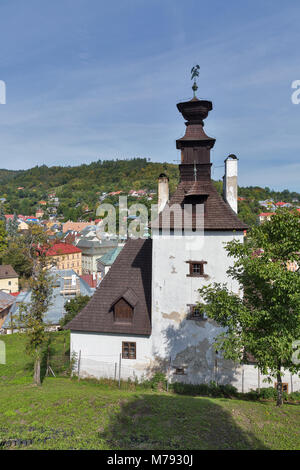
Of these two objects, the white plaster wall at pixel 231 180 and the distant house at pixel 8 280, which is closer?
the white plaster wall at pixel 231 180

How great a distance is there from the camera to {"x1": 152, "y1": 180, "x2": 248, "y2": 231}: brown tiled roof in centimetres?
1778

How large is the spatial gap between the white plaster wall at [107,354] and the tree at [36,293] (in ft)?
8.62

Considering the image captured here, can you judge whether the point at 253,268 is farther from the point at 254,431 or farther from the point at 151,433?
the point at 151,433

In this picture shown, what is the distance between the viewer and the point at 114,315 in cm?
1884

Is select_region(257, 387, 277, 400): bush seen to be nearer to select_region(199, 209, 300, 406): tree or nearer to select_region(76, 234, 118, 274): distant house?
select_region(199, 209, 300, 406): tree

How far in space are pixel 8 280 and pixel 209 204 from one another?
49.5 m

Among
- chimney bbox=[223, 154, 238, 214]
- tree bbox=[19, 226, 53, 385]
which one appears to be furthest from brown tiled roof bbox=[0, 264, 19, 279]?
chimney bbox=[223, 154, 238, 214]

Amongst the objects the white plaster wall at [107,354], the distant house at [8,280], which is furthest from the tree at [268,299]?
the distant house at [8,280]

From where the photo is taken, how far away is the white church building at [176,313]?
17.8m

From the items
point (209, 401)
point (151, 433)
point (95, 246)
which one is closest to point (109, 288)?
point (209, 401)

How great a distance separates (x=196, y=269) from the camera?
1809cm

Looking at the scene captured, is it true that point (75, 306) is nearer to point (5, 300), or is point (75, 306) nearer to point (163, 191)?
point (163, 191)

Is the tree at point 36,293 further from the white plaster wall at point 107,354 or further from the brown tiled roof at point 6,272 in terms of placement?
the brown tiled roof at point 6,272
